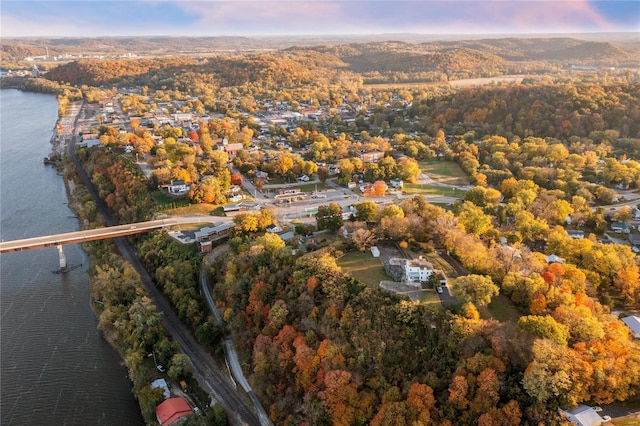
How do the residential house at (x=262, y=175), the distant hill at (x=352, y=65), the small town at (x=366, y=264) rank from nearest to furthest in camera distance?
the small town at (x=366, y=264), the residential house at (x=262, y=175), the distant hill at (x=352, y=65)

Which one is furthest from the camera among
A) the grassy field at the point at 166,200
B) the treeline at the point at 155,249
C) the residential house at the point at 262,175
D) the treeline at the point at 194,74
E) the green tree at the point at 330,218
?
the treeline at the point at 194,74

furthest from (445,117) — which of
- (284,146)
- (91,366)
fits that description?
A: (91,366)

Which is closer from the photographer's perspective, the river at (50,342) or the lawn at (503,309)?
the lawn at (503,309)

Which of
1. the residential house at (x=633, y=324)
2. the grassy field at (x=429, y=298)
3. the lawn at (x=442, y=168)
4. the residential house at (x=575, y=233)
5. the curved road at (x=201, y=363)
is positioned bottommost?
the curved road at (x=201, y=363)

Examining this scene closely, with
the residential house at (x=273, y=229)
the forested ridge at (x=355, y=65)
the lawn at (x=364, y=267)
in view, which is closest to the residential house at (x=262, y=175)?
the residential house at (x=273, y=229)

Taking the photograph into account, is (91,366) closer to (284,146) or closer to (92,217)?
(92,217)

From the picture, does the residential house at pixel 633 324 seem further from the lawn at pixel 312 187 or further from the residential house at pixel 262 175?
the residential house at pixel 262 175

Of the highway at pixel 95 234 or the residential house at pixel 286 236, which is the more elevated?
the residential house at pixel 286 236
